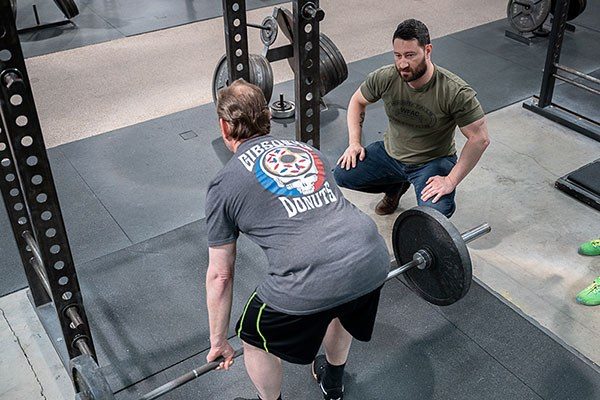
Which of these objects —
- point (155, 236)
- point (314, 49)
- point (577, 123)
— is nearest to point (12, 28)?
point (314, 49)

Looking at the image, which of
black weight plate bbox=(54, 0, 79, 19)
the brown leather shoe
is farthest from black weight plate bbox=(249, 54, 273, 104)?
black weight plate bbox=(54, 0, 79, 19)

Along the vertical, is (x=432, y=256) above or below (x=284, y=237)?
below

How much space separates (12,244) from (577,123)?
3332 mm

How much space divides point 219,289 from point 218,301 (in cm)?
4

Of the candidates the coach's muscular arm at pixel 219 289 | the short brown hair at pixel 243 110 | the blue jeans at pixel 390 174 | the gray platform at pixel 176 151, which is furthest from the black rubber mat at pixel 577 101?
the coach's muscular arm at pixel 219 289

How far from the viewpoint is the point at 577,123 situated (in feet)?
13.8

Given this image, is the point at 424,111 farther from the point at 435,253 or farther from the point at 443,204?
the point at 435,253

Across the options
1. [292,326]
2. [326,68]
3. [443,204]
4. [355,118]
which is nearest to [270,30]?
[326,68]

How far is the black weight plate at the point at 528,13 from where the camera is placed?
17.2 ft

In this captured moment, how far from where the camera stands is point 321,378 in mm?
2465

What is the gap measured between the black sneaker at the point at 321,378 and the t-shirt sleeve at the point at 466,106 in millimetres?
1151

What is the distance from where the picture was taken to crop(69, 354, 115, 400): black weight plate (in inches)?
72.5

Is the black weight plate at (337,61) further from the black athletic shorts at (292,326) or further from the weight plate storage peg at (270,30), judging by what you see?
the black athletic shorts at (292,326)

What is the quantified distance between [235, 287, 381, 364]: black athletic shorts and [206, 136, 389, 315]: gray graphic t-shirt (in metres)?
0.05
